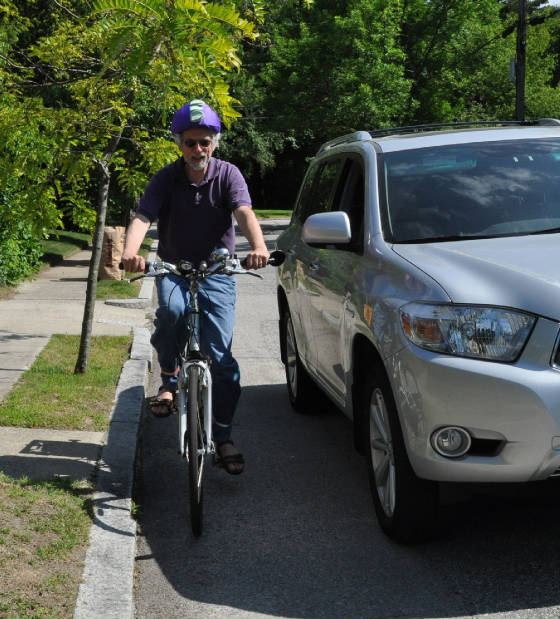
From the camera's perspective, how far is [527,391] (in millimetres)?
3959

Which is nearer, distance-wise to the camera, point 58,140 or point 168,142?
point 58,140

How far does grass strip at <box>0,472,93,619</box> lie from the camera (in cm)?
390

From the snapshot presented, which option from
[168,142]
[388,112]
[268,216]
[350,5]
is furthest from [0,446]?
[268,216]

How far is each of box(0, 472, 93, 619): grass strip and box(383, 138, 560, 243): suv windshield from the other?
206 cm

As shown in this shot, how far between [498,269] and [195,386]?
159 cm

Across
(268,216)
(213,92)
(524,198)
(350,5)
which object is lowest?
(268,216)

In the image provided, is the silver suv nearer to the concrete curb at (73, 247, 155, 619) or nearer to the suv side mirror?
the suv side mirror

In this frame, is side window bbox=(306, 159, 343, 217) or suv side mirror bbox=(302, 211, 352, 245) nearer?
suv side mirror bbox=(302, 211, 352, 245)

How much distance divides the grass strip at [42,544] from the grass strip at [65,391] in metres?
1.37

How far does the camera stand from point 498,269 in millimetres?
4332

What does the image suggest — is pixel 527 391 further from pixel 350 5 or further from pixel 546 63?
pixel 546 63

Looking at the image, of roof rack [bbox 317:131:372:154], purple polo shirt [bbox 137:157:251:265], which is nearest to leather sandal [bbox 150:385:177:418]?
purple polo shirt [bbox 137:157:251:265]

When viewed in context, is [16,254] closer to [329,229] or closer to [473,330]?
[329,229]

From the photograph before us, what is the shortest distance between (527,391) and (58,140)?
5434mm
